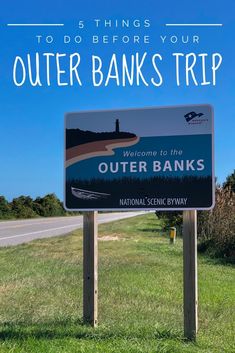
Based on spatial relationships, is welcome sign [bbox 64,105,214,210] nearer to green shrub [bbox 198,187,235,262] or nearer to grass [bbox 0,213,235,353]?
grass [bbox 0,213,235,353]

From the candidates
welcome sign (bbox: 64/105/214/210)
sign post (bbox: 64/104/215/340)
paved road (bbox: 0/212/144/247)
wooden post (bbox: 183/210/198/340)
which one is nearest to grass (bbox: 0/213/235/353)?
wooden post (bbox: 183/210/198/340)

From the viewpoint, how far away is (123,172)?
6734mm

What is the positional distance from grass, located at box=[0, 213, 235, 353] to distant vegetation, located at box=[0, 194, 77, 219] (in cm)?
4131

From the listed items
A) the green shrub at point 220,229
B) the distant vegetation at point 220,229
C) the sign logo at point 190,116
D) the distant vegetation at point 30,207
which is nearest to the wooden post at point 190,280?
the sign logo at point 190,116

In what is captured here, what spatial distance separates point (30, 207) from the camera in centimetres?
6228

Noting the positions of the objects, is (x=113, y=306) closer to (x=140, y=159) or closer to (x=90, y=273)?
(x=90, y=273)

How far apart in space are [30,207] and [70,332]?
5666 cm

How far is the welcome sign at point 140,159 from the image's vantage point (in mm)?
6441

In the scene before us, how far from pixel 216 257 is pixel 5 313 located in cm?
1095

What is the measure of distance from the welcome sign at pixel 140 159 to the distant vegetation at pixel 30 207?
48.1m

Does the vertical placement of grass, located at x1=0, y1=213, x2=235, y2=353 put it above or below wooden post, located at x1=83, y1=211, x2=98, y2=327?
below

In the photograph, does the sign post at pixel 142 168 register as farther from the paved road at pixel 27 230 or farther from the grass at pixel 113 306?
the paved road at pixel 27 230

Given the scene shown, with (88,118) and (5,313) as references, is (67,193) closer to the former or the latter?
(88,118)

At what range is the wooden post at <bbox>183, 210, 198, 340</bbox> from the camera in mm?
6352
